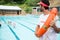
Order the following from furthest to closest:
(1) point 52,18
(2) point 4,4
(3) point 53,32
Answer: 1. (2) point 4,4
2. (3) point 53,32
3. (1) point 52,18

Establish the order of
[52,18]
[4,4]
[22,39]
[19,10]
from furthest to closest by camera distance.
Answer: [4,4] → [19,10] → [22,39] → [52,18]

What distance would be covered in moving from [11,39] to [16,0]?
Result: 1897cm

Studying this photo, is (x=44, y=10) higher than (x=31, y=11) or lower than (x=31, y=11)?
higher

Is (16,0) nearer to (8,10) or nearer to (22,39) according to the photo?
(8,10)

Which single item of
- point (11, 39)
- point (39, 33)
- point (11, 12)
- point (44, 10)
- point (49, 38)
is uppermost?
point (44, 10)

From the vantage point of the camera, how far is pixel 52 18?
153cm

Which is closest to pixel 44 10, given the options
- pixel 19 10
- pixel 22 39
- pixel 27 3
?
pixel 22 39

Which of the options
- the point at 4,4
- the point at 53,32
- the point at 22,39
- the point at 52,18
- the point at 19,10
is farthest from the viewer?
the point at 4,4

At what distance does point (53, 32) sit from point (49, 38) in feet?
0.23

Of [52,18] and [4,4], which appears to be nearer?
[52,18]

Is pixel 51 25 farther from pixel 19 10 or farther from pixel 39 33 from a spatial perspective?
pixel 19 10

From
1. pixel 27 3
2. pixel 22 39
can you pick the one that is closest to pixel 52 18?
pixel 22 39

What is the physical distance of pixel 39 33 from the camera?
157cm

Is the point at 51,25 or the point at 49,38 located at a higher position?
the point at 51,25
